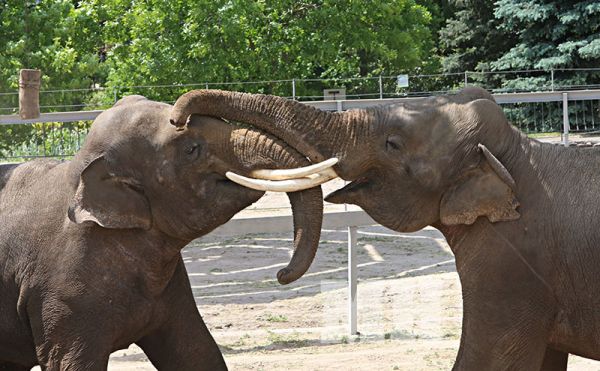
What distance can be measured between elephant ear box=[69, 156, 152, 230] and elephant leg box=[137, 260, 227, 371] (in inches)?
22.7

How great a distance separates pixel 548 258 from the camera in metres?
6.12

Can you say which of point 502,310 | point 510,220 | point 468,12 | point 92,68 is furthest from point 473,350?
point 468,12

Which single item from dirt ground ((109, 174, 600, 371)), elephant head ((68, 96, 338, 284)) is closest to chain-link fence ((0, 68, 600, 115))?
dirt ground ((109, 174, 600, 371))

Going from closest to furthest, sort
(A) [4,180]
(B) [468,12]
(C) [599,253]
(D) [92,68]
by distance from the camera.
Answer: (C) [599,253] < (A) [4,180] < (D) [92,68] < (B) [468,12]

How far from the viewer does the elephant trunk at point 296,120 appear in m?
6.21

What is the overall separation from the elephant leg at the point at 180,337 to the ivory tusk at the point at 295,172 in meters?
1.04

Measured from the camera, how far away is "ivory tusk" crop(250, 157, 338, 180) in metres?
6.10

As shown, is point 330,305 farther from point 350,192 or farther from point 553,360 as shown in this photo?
point 350,192

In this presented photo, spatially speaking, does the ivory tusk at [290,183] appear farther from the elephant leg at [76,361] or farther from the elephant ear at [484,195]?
→ the elephant leg at [76,361]

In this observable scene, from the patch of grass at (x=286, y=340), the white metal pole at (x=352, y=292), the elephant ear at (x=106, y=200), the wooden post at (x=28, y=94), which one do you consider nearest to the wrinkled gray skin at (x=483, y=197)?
the elephant ear at (x=106, y=200)

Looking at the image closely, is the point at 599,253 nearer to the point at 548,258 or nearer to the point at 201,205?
the point at 548,258

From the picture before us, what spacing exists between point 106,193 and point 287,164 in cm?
103

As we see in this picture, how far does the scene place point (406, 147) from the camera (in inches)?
246

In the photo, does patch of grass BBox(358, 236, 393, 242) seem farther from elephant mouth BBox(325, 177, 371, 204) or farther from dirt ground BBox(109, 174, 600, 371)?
elephant mouth BBox(325, 177, 371, 204)
